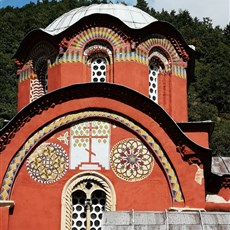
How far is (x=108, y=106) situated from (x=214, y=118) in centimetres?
3980

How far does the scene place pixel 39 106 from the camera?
43.5ft

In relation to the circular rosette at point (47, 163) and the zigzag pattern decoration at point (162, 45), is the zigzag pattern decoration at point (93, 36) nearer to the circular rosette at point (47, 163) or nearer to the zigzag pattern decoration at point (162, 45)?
the zigzag pattern decoration at point (162, 45)

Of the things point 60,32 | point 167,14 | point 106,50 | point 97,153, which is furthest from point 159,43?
point 167,14

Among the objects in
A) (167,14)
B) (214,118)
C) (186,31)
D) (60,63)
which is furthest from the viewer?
(167,14)

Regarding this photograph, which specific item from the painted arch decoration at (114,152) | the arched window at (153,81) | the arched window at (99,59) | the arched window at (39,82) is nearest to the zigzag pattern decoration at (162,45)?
the arched window at (153,81)

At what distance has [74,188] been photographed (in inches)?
507

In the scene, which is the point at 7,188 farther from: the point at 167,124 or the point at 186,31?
the point at 186,31

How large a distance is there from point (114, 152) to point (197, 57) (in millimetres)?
56322

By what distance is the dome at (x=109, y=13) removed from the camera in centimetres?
1559

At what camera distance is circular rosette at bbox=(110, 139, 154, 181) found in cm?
1292

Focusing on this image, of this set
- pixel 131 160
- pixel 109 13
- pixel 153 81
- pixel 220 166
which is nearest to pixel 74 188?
pixel 131 160

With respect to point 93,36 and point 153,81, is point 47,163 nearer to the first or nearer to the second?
point 93,36

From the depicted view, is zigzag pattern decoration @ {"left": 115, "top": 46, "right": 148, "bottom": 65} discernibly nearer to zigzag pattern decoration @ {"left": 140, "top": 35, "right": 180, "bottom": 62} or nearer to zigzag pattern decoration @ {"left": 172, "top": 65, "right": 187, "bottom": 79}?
zigzag pattern decoration @ {"left": 140, "top": 35, "right": 180, "bottom": 62}

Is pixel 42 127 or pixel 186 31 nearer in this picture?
pixel 42 127
